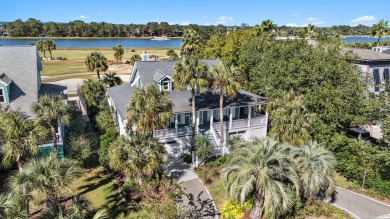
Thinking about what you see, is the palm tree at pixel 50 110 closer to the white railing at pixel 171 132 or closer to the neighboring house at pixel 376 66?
the white railing at pixel 171 132

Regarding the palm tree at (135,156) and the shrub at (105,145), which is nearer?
the palm tree at (135,156)

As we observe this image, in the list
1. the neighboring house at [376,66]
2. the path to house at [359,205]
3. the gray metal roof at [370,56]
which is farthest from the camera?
the neighboring house at [376,66]

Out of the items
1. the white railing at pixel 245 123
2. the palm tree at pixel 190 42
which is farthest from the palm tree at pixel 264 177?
the palm tree at pixel 190 42

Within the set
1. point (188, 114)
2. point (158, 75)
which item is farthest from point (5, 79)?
point (188, 114)

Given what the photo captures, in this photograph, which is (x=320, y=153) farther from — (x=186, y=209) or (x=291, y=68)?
(x=291, y=68)

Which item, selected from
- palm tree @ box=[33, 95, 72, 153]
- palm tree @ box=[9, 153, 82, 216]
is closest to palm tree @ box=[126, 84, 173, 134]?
palm tree @ box=[33, 95, 72, 153]

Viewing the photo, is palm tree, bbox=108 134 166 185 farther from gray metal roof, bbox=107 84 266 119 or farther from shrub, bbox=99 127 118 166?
gray metal roof, bbox=107 84 266 119

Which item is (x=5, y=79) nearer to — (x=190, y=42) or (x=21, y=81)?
(x=21, y=81)
